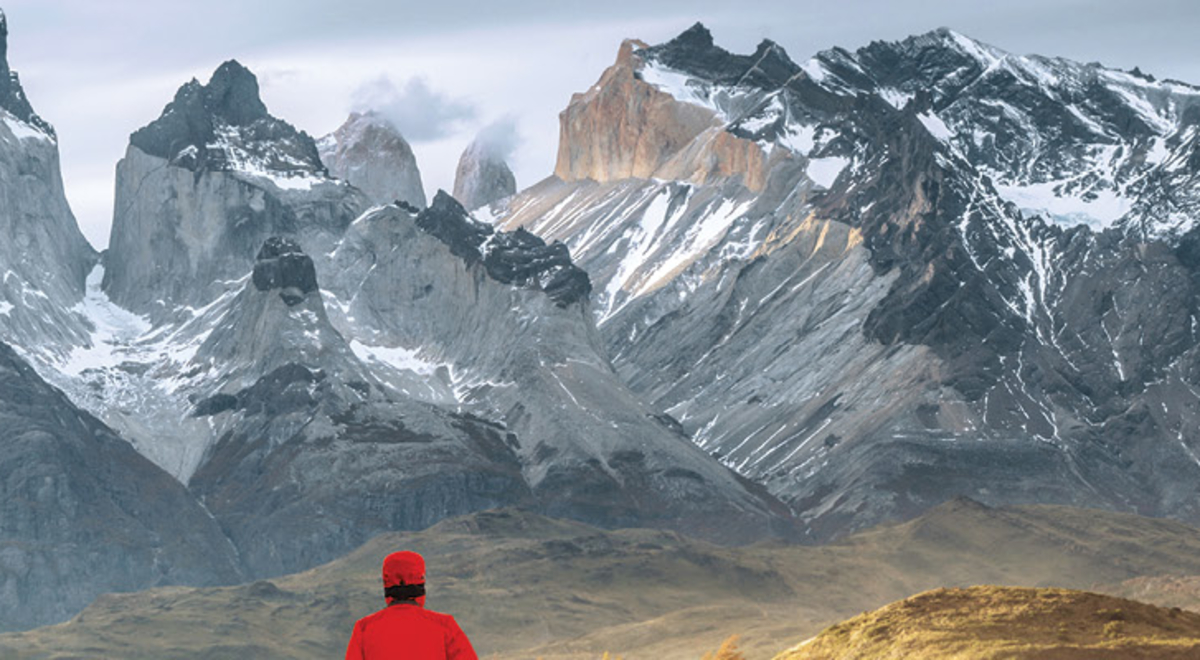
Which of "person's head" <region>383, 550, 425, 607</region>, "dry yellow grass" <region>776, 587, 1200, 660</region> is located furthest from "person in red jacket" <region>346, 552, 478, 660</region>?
"dry yellow grass" <region>776, 587, 1200, 660</region>

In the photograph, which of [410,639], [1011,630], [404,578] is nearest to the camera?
[410,639]

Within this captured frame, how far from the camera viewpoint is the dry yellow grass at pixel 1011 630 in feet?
168

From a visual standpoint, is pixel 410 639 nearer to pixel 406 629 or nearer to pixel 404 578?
pixel 406 629

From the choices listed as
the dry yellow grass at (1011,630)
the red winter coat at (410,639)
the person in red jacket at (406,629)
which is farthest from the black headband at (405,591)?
the dry yellow grass at (1011,630)

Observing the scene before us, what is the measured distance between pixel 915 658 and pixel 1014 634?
231cm

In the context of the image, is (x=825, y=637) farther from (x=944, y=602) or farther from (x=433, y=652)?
(x=433, y=652)

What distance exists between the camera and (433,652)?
3191 cm

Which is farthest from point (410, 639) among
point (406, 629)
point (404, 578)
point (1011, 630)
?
point (1011, 630)

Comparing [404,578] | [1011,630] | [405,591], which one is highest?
[404,578]

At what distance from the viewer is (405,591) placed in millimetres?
32344

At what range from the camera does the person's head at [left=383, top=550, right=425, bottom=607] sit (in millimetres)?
32188

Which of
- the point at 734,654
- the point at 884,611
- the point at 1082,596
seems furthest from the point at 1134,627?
the point at 734,654

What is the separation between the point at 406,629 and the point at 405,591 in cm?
57

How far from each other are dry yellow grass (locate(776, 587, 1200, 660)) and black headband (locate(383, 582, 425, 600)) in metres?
22.0
